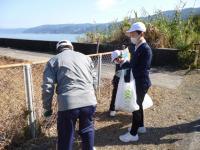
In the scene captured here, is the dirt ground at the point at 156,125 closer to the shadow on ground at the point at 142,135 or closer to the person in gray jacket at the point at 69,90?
the shadow on ground at the point at 142,135

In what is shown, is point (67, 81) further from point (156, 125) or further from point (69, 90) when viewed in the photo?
point (156, 125)

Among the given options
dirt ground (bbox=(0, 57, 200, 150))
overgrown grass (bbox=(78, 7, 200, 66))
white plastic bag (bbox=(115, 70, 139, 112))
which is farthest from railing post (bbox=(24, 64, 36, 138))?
overgrown grass (bbox=(78, 7, 200, 66))

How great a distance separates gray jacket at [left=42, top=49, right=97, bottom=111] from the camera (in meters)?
4.43

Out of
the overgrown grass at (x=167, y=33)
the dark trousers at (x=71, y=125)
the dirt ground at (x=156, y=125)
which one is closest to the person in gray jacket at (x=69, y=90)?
the dark trousers at (x=71, y=125)

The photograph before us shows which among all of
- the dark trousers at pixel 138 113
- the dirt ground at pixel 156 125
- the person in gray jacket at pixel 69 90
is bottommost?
the dirt ground at pixel 156 125

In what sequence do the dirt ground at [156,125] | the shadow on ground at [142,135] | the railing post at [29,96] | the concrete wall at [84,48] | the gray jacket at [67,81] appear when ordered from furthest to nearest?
the concrete wall at [84,48]
the shadow on ground at [142,135]
the dirt ground at [156,125]
the railing post at [29,96]
the gray jacket at [67,81]

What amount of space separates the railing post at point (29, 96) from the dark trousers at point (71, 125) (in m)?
1.25

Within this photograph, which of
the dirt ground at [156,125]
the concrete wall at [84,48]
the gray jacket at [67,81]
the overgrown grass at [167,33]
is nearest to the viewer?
the gray jacket at [67,81]

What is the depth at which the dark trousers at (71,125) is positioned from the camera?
450 cm

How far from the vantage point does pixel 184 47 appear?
13.4 meters

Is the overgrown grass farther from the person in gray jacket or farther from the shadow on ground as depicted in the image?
the person in gray jacket

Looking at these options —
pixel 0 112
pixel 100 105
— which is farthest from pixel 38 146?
pixel 100 105

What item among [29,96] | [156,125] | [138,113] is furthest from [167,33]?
[29,96]

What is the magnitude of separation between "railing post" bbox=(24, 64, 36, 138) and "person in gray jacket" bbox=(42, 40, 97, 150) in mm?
1101
